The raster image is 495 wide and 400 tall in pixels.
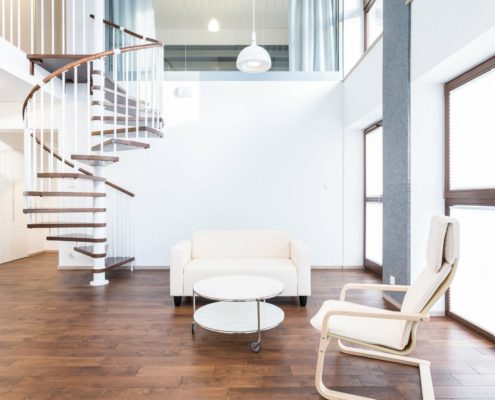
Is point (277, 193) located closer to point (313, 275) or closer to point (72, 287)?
point (313, 275)

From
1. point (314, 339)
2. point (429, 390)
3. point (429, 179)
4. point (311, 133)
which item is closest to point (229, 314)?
point (314, 339)

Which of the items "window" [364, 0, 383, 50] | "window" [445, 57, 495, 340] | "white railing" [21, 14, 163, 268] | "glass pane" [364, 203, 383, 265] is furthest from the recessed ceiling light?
"window" [445, 57, 495, 340]

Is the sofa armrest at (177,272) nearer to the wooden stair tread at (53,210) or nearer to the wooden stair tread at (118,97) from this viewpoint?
the wooden stair tread at (53,210)

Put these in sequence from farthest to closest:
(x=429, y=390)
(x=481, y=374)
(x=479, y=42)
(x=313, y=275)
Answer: (x=313, y=275), (x=479, y=42), (x=481, y=374), (x=429, y=390)

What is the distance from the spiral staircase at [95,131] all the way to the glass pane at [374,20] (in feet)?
9.51

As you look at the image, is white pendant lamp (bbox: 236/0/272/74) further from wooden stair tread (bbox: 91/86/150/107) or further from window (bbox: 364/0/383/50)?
window (bbox: 364/0/383/50)

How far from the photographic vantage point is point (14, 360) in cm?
224

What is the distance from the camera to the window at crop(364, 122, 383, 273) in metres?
4.48

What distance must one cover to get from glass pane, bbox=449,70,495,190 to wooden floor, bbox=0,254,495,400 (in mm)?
1252

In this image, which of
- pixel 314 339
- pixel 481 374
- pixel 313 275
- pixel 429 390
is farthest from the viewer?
pixel 313 275

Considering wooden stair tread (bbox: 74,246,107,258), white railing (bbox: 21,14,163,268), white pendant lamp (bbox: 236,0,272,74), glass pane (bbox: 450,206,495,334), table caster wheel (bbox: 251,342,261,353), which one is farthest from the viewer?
white railing (bbox: 21,14,163,268)

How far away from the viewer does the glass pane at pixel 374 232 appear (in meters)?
4.51

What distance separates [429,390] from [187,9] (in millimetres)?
6100

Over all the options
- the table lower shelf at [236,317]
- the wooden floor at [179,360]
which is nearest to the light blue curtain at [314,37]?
the wooden floor at [179,360]
